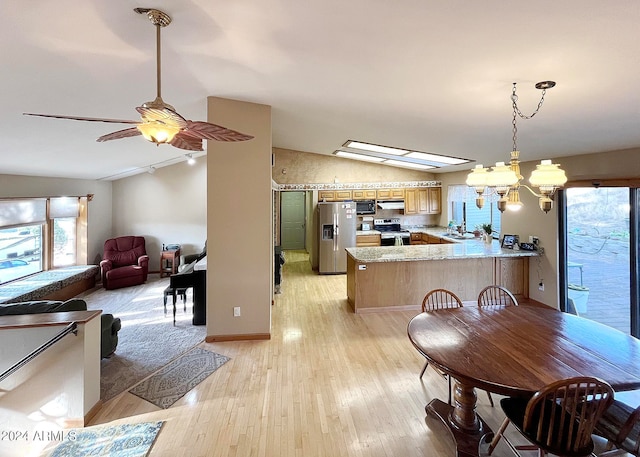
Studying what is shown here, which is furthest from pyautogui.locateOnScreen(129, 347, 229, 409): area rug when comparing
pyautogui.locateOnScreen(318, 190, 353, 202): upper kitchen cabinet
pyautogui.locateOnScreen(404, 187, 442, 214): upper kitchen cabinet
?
pyautogui.locateOnScreen(404, 187, 442, 214): upper kitchen cabinet

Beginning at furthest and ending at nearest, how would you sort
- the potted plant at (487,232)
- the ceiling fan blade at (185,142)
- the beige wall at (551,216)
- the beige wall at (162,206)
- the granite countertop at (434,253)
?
the beige wall at (162,206), the potted plant at (487,232), the granite countertop at (434,253), the beige wall at (551,216), the ceiling fan blade at (185,142)

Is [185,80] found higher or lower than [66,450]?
higher

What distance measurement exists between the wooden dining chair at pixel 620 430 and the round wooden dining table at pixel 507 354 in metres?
0.17

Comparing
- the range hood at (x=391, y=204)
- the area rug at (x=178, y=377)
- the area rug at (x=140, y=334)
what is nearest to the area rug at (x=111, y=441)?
the area rug at (x=178, y=377)

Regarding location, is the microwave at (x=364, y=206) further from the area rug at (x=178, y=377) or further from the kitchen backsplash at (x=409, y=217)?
the area rug at (x=178, y=377)

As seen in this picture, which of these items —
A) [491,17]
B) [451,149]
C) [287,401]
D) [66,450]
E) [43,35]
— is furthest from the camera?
[451,149]

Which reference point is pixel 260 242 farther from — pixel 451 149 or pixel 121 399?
pixel 451 149

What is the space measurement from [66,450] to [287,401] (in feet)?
5.09

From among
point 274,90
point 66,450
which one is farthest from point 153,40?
point 66,450

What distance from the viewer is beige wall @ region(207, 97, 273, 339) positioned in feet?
12.3

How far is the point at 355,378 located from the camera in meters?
3.02

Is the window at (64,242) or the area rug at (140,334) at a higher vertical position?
the window at (64,242)

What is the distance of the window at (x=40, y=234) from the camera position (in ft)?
17.0

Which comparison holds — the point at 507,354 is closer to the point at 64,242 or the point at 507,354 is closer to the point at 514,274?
the point at 514,274
